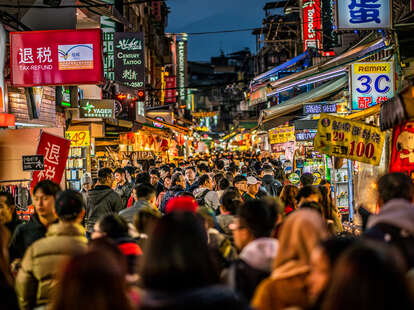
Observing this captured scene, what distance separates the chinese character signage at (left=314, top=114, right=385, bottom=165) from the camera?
924cm

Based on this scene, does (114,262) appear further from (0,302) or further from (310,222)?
(0,302)

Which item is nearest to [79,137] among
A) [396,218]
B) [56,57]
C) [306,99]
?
[56,57]

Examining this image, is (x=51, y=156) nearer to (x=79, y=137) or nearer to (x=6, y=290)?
(x=6, y=290)

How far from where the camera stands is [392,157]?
28.0 feet

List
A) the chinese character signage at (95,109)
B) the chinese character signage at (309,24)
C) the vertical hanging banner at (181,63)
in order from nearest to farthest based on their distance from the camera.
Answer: the chinese character signage at (95,109), the chinese character signage at (309,24), the vertical hanging banner at (181,63)

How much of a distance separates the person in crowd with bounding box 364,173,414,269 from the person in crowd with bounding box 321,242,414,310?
4.88 ft

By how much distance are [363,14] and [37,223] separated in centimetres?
765

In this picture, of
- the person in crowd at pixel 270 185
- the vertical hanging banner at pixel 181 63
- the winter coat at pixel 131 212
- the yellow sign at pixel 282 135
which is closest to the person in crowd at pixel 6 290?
the winter coat at pixel 131 212

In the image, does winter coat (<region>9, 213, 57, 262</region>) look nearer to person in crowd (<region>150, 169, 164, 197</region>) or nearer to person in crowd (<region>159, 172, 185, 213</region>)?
person in crowd (<region>159, 172, 185, 213</region>)

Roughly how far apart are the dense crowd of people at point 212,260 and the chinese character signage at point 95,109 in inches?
508

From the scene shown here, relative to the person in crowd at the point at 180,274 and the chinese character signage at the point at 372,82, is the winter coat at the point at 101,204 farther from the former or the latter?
the chinese character signage at the point at 372,82

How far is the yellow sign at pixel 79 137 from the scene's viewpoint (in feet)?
61.5

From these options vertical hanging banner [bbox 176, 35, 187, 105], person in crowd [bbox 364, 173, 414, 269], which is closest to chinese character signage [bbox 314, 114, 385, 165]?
person in crowd [bbox 364, 173, 414, 269]

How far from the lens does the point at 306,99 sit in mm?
15141
